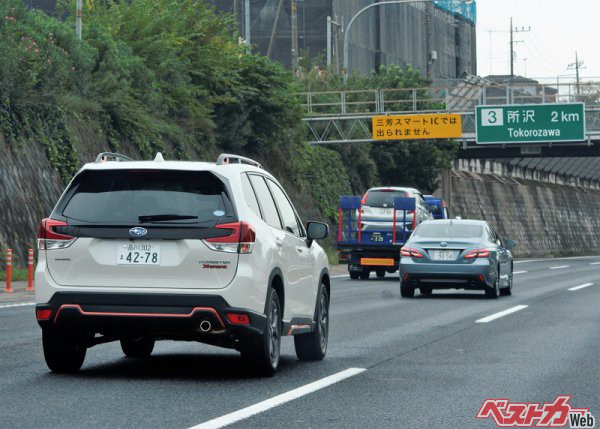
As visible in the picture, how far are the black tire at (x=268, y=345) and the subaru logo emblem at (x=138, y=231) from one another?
1.14 metres

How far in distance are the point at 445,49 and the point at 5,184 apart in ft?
269

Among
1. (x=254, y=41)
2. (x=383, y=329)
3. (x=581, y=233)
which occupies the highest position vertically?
(x=254, y=41)

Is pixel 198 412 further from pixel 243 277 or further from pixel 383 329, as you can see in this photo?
pixel 383 329

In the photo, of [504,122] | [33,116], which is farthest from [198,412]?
[504,122]

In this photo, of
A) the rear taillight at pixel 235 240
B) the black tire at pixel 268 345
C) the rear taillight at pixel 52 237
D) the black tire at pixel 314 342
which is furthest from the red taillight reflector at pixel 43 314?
the black tire at pixel 314 342

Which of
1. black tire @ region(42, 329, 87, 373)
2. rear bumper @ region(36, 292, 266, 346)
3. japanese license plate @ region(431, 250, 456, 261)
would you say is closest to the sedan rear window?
japanese license plate @ region(431, 250, 456, 261)

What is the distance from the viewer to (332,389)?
9914 millimetres

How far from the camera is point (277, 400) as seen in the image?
913 centimetres

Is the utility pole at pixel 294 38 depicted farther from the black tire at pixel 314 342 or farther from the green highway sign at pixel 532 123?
the black tire at pixel 314 342

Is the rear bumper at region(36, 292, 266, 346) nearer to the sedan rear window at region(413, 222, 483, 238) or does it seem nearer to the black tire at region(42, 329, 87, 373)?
the black tire at region(42, 329, 87, 373)

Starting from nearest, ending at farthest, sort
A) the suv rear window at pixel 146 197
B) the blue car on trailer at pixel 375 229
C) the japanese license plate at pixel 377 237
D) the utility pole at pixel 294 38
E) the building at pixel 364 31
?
Answer: the suv rear window at pixel 146 197
the blue car on trailer at pixel 375 229
the japanese license plate at pixel 377 237
the utility pole at pixel 294 38
the building at pixel 364 31

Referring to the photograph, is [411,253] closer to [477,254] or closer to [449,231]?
[449,231]

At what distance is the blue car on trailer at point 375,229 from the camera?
3481cm

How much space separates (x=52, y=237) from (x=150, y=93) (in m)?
29.6
